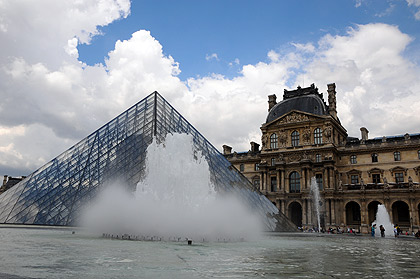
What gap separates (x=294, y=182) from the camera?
4428cm

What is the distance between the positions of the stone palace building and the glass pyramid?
20.8 m

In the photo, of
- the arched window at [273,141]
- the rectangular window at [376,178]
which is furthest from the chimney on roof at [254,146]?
the rectangular window at [376,178]

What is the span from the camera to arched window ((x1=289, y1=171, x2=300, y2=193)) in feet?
144

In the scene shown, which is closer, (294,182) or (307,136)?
(307,136)

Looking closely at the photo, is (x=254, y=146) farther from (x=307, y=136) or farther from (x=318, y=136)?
(x=318, y=136)

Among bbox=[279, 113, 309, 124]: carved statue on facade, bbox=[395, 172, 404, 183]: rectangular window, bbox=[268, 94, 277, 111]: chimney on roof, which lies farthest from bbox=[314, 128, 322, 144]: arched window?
bbox=[268, 94, 277, 111]: chimney on roof

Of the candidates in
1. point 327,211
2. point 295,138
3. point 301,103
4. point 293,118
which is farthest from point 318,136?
point 327,211

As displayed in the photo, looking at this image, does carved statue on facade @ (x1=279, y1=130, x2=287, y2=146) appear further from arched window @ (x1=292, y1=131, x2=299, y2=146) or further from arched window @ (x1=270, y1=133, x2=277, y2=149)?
arched window @ (x1=292, y1=131, x2=299, y2=146)

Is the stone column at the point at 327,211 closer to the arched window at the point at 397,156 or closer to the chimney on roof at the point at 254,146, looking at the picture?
the arched window at the point at 397,156

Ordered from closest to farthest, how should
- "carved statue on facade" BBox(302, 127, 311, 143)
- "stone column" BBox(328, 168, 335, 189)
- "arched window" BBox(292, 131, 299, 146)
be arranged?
"stone column" BBox(328, 168, 335, 189), "carved statue on facade" BBox(302, 127, 311, 143), "arched window" BBox(292, 131, 299, 146)

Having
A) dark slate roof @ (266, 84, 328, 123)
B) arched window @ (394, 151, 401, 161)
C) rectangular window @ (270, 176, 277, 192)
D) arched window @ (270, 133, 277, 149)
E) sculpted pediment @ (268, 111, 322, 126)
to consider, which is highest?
dark slate roof @ (266, 84, 328, 123)

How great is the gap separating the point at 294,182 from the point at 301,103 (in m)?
10.6

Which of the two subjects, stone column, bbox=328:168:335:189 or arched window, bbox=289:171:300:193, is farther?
arched window, bbox=289:171:300:193

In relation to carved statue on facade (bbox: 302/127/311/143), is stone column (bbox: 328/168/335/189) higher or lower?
lower
